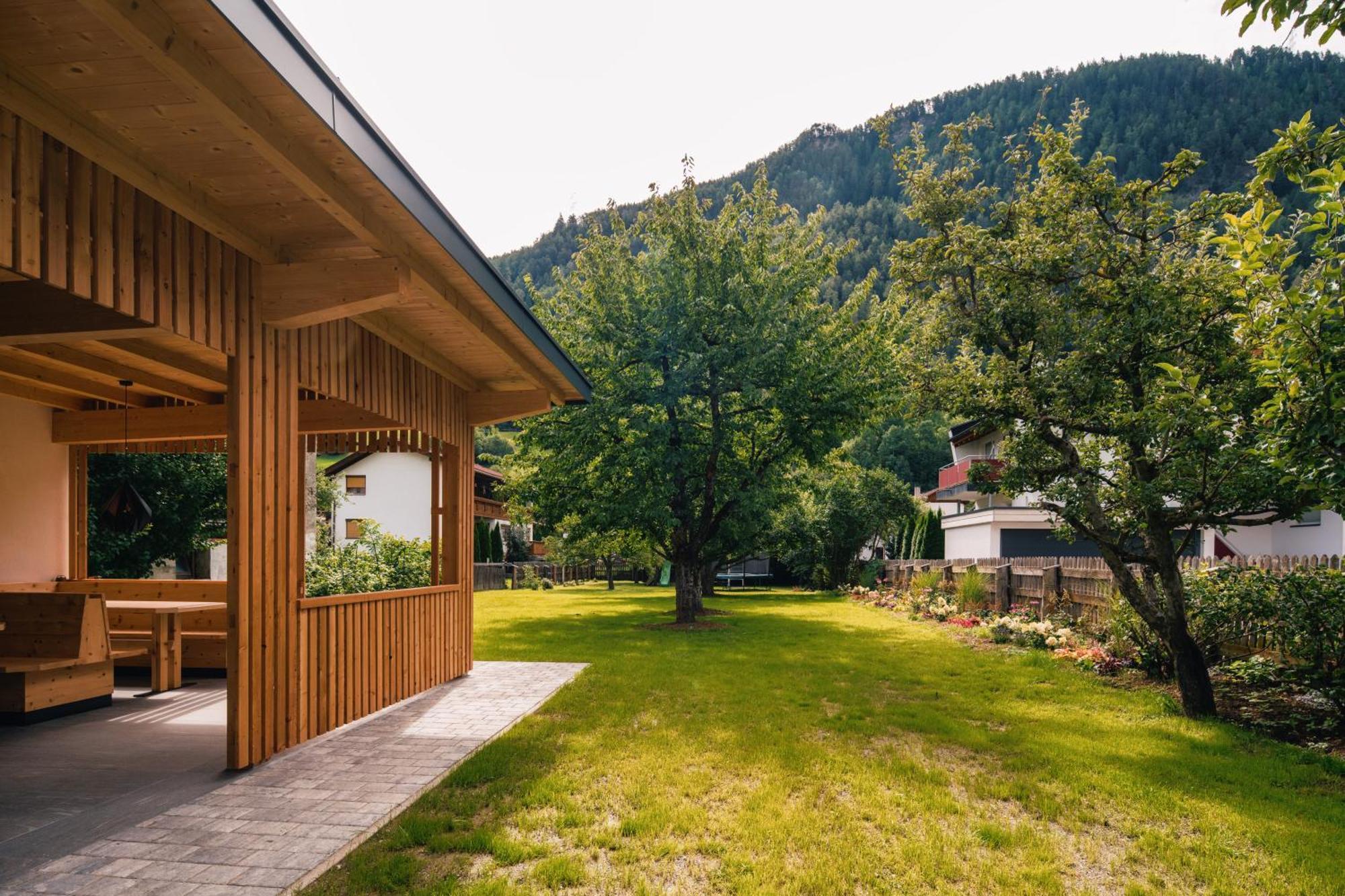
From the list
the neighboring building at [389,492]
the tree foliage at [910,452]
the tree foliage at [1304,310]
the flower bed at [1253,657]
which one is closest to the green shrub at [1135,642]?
the flower bed at [1253,657]

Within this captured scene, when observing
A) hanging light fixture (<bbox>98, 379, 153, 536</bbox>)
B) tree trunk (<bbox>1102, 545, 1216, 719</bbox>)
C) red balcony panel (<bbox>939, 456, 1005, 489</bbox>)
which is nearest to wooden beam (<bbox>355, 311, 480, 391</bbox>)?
hanging light fixture (<bbox>98, 379, 153, 536</bbox>)

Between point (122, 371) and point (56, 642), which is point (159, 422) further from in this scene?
point (56, 642)

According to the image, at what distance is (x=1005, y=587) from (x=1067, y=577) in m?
2.66

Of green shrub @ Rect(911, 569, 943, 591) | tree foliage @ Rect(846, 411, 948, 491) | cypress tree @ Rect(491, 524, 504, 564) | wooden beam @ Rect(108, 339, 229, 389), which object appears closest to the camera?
wooden beam @ Rect(108, 339, 229, 389)

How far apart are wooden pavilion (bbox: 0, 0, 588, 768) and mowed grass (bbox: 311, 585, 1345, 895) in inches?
64.2

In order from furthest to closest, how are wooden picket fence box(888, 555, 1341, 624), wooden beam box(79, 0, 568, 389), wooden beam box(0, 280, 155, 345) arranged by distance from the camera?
1. wooden picket fence box(888, 555, 1341, 624)
2. wooden beam box(0, 280, 155, 345)
3. wooden beam box(79, 0, 568, 389)

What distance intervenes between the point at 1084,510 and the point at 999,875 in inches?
196

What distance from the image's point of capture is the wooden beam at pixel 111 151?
337cm

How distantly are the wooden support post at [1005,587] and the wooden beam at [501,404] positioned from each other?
10363 mm

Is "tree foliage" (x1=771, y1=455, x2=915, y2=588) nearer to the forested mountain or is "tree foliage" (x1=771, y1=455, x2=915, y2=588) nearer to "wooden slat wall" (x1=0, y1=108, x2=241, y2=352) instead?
"wooden slat wall" (x1=0, y1=108, x2=241, y2=352)

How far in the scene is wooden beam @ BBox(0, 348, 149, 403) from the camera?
689 cm

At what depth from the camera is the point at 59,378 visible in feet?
25.1

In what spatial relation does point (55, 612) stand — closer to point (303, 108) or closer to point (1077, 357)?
point (303, 108)

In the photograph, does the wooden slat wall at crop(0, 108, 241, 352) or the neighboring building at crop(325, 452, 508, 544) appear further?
the neighboring building at crop(325, 452, 508, 544)
